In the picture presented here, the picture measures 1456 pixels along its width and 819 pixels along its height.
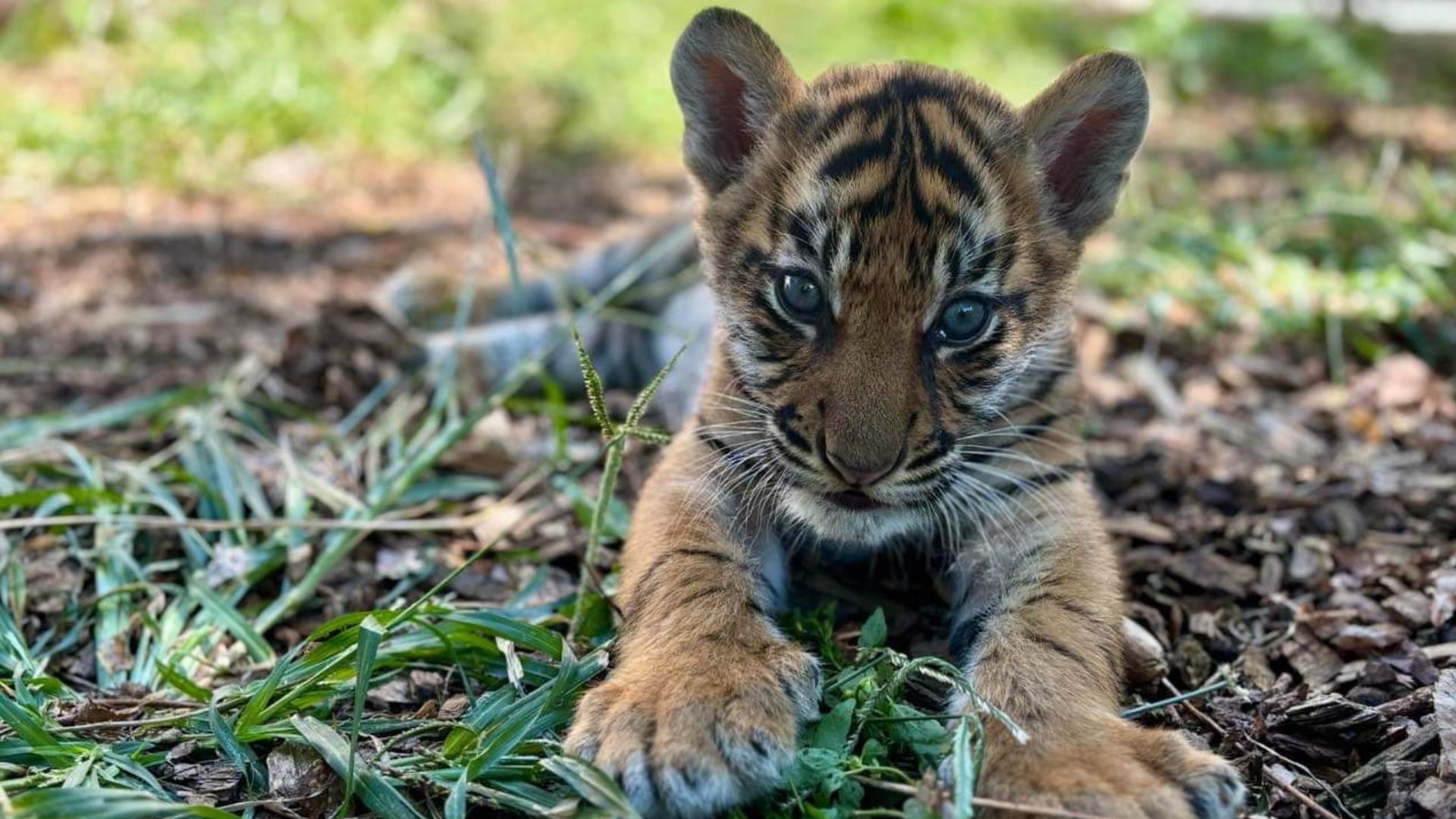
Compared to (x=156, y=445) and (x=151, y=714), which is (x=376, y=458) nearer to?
(x=156, y=445)

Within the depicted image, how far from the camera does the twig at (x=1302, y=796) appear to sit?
2.37 meters

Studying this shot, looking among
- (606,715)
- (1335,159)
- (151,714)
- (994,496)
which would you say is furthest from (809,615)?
(1335,159)

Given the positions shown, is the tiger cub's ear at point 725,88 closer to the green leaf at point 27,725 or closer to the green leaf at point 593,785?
the green leaf at point 593,785

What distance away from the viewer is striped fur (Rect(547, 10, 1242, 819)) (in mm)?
2328

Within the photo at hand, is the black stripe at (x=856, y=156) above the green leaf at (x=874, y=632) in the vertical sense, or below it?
above

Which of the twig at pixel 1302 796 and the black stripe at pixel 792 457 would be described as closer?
the twig at pixel 1302 796

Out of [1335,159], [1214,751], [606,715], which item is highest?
[1335,159]

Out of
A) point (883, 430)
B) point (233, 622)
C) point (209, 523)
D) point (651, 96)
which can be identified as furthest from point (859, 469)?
point (651, 96)

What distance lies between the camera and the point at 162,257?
6.08m

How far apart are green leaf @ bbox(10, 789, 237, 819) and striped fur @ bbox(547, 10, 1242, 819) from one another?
0.69m

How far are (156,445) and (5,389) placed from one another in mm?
865

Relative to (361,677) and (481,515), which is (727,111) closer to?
(481,515)

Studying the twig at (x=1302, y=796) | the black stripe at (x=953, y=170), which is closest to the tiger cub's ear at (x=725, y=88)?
the black stripe at (x=953, y=170)

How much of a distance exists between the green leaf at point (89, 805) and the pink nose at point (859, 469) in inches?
52.2
